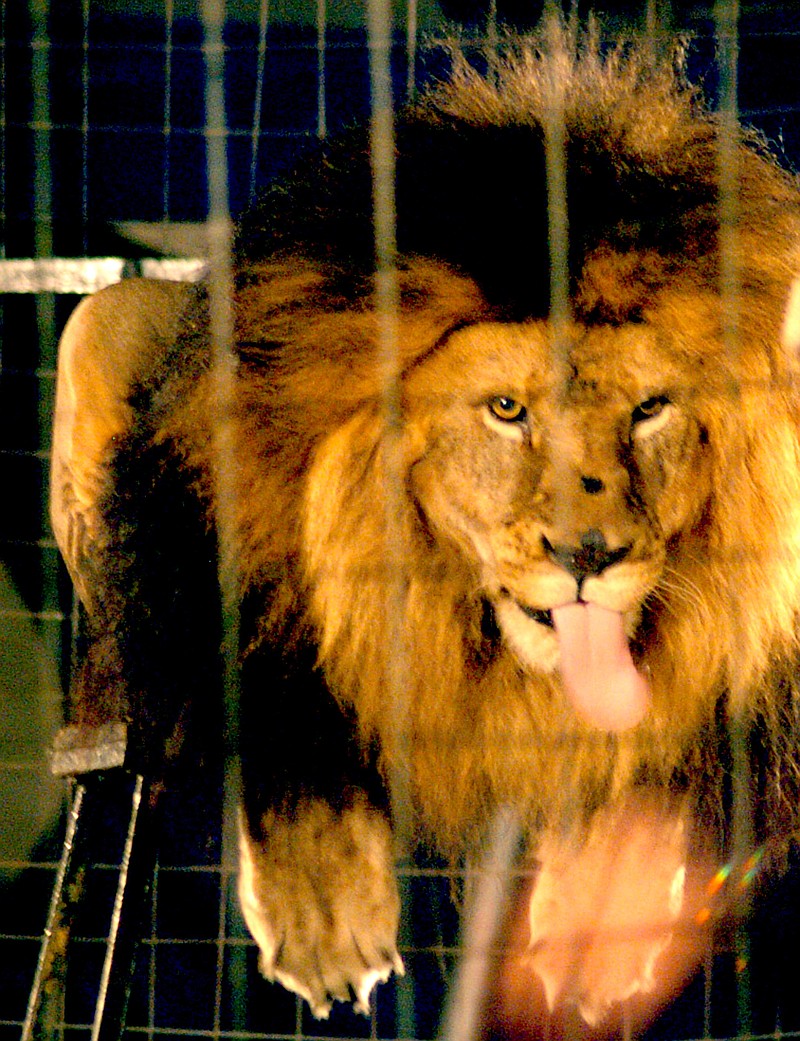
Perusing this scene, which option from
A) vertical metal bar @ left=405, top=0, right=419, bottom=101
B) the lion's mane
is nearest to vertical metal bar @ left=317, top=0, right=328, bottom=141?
vertical metal bar @ left=405, top=0, right=419, bottom=101

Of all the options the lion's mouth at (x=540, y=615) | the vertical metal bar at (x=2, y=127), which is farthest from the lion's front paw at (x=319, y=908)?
the vertical metal bar at (x=2, y=127)

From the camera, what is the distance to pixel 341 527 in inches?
63.9

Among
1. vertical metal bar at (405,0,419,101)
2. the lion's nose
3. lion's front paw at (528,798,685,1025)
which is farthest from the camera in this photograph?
vertical metal bar at (405,0,419,101)

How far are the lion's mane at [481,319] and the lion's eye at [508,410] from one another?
0.09m

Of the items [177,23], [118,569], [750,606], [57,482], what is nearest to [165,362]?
[118,569]

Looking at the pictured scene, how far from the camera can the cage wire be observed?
242 cm

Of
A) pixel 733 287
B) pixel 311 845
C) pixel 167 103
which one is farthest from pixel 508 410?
pixel 167 103

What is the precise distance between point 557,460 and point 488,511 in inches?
4.1

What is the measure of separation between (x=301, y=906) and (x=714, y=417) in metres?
0.79

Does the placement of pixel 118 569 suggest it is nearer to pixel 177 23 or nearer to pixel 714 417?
pixel 714 417

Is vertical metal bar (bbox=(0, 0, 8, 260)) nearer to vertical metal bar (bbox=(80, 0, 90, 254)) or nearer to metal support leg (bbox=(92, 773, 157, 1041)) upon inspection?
vertical metal bar (bbox=(80, 0, 90, 254))

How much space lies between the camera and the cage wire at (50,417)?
2424 millimetres

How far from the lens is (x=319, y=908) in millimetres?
1645

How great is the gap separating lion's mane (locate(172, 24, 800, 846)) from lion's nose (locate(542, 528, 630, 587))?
16cm
